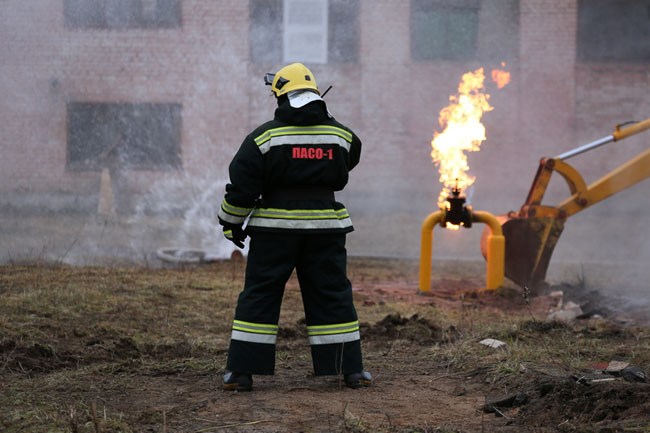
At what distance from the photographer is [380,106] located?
1441 centimetres

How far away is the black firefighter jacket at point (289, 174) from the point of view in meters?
4.13

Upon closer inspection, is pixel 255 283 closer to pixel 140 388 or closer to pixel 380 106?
pixel 140 388

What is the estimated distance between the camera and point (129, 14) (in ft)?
43.1

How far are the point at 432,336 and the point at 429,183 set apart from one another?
9.24 meters

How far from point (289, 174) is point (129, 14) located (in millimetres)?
10094

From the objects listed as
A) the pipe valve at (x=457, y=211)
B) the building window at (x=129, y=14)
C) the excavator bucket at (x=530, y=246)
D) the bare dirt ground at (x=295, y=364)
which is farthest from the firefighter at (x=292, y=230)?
the building window at (x=129, y=14)

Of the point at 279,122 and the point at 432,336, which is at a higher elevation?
the point at 279,122

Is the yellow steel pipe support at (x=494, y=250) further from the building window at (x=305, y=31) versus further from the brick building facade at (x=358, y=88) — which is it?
the building window at (x=305, y=31)

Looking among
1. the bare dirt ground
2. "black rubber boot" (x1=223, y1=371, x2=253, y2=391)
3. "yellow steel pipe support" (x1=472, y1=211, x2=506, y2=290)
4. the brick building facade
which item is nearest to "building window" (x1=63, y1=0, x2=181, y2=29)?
the brick building facade

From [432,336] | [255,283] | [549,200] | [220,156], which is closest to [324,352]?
[255,283]

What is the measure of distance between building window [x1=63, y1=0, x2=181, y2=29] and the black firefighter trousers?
9.35m

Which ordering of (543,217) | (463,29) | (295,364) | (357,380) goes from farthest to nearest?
(463,29)
(543,217)
(295,364)
(357,380)

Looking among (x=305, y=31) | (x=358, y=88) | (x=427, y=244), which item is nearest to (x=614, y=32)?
(x=358, y=88)

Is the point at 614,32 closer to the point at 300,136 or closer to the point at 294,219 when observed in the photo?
the point at 300,136
